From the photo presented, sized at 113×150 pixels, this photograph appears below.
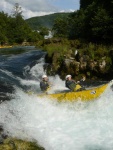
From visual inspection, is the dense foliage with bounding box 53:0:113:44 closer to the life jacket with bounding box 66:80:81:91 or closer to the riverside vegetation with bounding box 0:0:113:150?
the riverside vegetation with bounding box 0:0:113:150

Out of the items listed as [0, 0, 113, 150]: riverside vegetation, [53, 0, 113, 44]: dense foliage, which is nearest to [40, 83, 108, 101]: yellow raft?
[0, 0, 113, 150]: riverside vegetation

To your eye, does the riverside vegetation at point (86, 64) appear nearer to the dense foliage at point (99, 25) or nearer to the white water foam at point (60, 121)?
the white water foam at point (60, 121)

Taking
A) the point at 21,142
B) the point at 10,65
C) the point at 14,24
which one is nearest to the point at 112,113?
the point at 21,142

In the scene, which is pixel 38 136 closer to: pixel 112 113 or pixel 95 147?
pixel 95 147

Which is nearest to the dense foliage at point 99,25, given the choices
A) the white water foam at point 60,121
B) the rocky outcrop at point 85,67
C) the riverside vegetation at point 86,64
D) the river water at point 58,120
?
the riverside vegetation at point 86,64

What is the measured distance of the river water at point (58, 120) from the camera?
9.11 meters

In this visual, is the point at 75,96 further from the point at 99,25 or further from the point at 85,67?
the point at 99,25

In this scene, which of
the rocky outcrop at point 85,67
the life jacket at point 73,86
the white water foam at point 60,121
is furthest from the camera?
the rocky outcrop at point 85,67

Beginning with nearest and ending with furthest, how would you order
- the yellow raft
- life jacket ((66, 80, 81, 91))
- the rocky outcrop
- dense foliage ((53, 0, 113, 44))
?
1. the yellow raft
2. life jacket ((66, 80, 81, 91))
3. the rocky outcrop
4. dense foliage ((53, 0, 113, 44))

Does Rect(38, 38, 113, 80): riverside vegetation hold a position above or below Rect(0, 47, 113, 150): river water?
above

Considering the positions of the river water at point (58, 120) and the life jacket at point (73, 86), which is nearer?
the river water at point (58, 120)

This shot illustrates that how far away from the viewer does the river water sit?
911 cm

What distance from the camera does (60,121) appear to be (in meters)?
11.0

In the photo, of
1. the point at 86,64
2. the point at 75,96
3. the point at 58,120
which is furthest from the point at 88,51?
the point at 58,120
